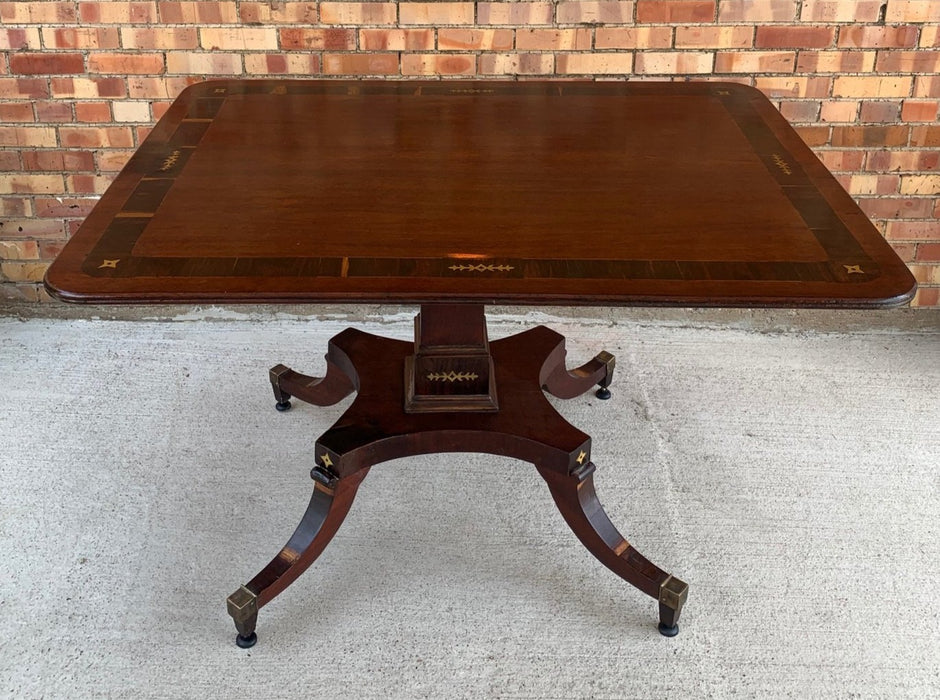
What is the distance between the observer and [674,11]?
8.23ft

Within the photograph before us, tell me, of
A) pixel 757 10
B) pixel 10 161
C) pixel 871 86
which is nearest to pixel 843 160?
pixel 871 86

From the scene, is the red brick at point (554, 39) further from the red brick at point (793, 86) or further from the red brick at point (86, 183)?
the red brick at point (86, 183)

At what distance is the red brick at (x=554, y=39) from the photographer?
2529mm

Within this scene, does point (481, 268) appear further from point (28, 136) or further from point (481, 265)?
point (28, 136)

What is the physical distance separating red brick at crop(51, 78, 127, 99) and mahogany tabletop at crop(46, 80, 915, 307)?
1.80 feet

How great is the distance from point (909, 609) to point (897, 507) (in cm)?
32

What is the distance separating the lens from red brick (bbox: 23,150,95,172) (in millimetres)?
2678

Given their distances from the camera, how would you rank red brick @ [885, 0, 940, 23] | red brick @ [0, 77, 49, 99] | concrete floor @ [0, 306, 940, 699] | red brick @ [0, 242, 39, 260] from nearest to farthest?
concrete floor @ [0, 306, 940, 699]
red brick @ [885, 0, 940, 23]
red brick @ [0, 77, 49, 99]
red brick @ [0, 242, 39, 260]

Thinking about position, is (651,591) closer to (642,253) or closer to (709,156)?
(642,253)

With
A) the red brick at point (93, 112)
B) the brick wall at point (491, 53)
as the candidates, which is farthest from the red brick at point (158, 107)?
the red brick at point (93, 112)

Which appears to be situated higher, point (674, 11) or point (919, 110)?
point (674, 11)

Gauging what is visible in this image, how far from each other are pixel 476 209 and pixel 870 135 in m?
1.46

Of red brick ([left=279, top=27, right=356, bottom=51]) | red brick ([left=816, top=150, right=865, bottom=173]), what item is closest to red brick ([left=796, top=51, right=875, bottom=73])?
red brick ([left=816, top=150, right=865, bottom=173])

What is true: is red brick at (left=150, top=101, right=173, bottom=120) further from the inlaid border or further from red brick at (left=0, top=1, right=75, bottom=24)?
the inlaid border
